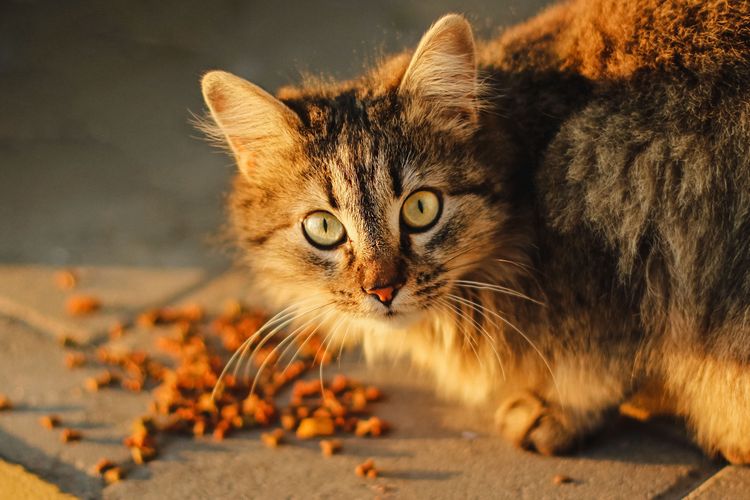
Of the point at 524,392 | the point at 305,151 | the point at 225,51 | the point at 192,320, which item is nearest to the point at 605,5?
the point at 305,151

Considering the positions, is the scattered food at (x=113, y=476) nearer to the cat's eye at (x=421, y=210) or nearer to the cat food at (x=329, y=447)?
the cat food at (x=329, y=447)

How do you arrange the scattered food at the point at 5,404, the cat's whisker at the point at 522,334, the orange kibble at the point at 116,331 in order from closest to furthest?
1. the cat's whisker at the point at 522,334
2. the scattered food at the point at 5,404
3. the orange kibble at the point at 116,331

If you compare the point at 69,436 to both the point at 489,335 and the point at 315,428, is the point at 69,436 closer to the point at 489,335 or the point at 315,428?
the point at 315,428

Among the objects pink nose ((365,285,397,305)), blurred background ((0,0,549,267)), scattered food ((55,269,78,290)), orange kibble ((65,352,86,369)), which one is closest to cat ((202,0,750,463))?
pink nose ((365,285,397,305))

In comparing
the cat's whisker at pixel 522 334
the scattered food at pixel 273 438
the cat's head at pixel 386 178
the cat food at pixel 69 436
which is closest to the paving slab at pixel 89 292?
the cat food at pixel 69 436

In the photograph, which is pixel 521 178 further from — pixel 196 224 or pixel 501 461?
pixel 196 224

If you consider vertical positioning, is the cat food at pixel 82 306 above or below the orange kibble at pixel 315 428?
above
